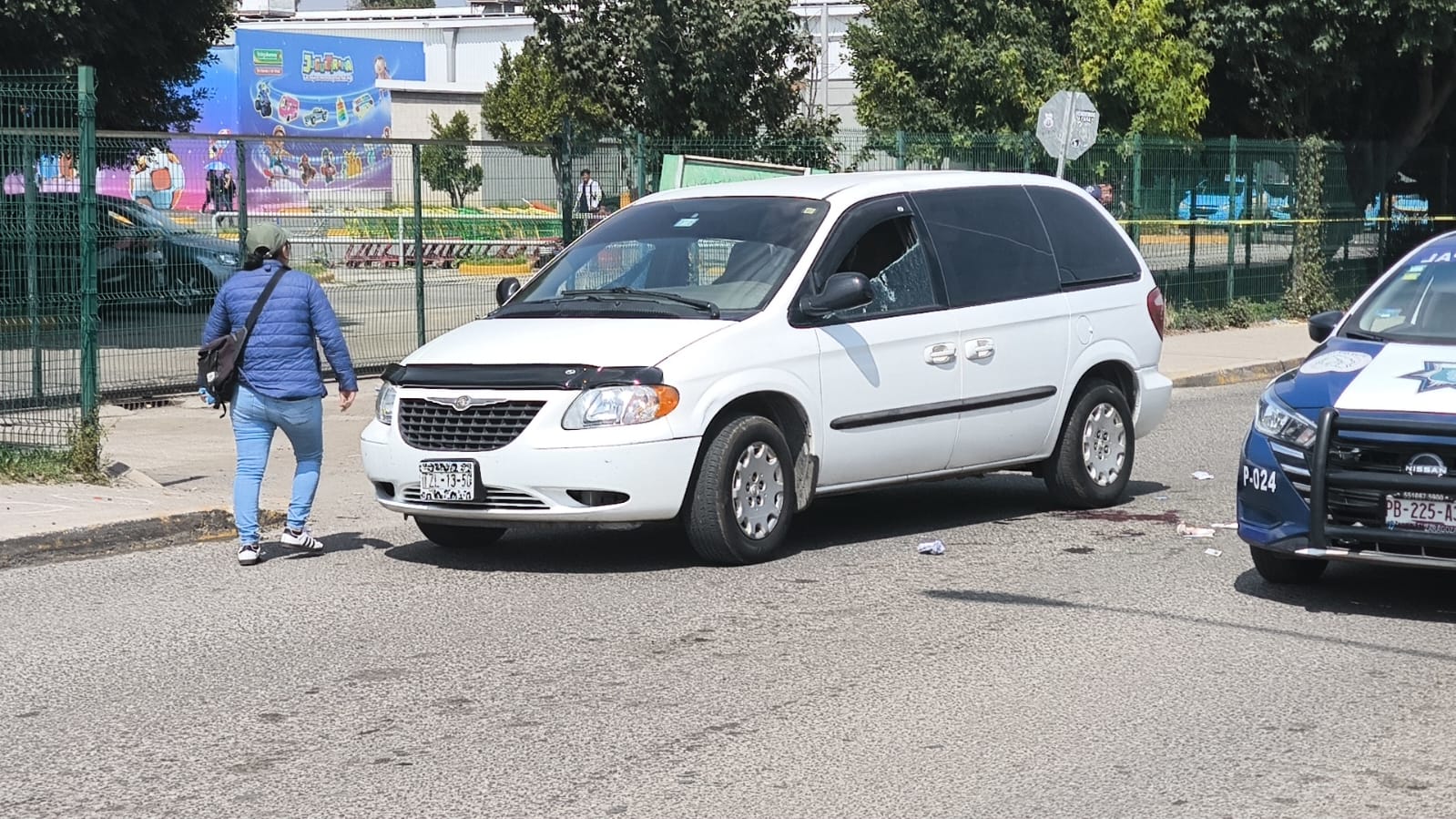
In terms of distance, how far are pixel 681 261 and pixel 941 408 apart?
61.9 inches

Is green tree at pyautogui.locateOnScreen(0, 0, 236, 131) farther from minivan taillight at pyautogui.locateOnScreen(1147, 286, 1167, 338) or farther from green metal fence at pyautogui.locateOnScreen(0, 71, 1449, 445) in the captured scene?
minivan taillight at pyautogui.locateOnScreen(1147, 286, 1167, 338)

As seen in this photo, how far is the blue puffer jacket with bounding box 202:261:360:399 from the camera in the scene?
30.6 feet

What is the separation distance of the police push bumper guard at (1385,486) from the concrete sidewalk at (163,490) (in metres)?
5.58

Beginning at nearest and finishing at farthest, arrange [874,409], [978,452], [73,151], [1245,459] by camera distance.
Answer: [1245,459], [874,409], [978,452], [73,151]

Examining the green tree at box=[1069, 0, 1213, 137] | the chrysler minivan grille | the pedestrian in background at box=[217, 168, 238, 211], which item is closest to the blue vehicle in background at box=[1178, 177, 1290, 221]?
the green tree at box=[1069, 0, 1213, 137]

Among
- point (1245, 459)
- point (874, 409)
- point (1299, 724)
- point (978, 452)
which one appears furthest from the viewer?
point (978, 452)

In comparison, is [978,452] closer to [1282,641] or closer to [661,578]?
[661,578]

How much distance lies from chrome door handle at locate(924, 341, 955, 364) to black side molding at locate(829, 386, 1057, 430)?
224 mm

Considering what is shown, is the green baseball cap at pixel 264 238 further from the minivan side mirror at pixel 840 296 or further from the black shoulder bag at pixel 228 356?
Answer: the minivan side mirror at pixel 840 296

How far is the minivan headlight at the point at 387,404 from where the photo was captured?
9227mm

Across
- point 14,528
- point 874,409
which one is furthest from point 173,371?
point 874,409

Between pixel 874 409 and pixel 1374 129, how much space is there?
2364 cm

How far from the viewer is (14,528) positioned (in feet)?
32.8

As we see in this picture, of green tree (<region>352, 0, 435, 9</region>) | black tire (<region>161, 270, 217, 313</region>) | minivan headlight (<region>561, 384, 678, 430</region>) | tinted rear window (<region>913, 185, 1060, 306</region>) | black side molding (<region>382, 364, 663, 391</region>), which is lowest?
minivan headlight (<region>561, 384, 678, 430</region>)
